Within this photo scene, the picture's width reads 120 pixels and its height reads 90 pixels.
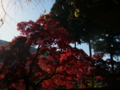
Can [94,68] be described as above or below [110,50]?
below

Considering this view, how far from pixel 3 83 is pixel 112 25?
3.87 m

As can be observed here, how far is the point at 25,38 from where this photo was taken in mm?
5574

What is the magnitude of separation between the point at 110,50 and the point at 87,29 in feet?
8.29

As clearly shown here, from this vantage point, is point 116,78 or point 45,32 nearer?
point 45,32

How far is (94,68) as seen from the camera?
7.28 metres

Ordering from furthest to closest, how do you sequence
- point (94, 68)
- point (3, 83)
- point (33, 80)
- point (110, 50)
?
point (110, 50)
point (94, 68)
point (33, 80)
point (3, 83)

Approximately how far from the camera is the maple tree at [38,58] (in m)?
5.22

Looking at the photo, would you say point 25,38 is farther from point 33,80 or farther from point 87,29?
point 87,29

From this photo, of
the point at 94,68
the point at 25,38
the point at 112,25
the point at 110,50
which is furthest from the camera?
the point at 110,50

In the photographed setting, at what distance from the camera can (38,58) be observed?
5711mm

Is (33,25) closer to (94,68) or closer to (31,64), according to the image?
(31,64)

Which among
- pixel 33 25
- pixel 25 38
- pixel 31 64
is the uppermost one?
pixel 33 25

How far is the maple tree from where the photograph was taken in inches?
206

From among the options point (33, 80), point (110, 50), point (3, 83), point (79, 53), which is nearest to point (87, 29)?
point (110, 50)
